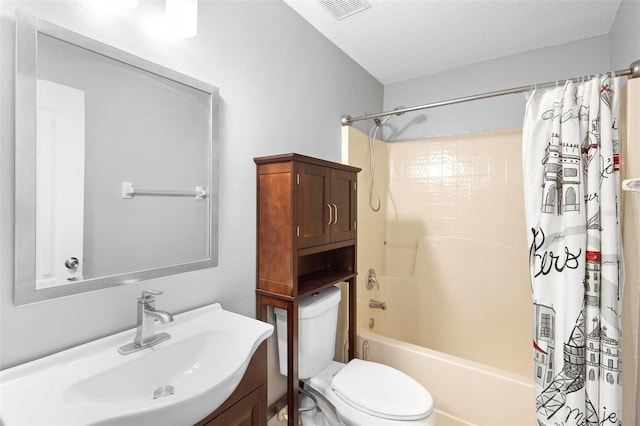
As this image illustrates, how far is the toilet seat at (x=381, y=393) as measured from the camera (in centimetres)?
132

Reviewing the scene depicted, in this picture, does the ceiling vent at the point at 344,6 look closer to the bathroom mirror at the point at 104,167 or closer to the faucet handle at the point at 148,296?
the bathroom mirror at the point at 104,167

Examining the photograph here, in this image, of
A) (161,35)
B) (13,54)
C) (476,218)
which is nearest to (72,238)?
(13,54)

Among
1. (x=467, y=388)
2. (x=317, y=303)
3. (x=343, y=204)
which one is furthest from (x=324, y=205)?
(x=467, y=388)

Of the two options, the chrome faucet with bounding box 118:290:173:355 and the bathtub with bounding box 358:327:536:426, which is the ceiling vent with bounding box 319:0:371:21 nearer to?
the chrome faucet with bounding box 118:290:173:355

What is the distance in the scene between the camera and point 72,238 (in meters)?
0.94

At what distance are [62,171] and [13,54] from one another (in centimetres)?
32

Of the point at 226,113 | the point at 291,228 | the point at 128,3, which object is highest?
the point at 128,3

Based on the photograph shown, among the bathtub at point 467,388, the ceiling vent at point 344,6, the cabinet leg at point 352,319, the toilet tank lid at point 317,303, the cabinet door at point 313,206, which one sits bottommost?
the bathtub at point 467,388

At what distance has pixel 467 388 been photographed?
5.51ft

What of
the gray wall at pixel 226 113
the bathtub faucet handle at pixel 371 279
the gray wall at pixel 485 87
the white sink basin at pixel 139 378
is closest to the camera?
the white sink basin at pixel 139 378

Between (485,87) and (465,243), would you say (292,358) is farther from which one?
(485,87)

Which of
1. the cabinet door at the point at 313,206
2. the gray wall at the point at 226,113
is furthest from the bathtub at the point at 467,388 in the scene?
the gray wall at the point at 226,113

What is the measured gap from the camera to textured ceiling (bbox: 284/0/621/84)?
1.71 metres

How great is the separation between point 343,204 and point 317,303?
1.91ft
